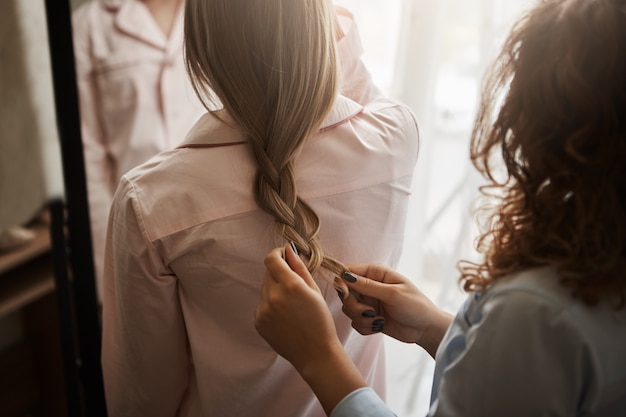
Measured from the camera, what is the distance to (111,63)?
1510mm

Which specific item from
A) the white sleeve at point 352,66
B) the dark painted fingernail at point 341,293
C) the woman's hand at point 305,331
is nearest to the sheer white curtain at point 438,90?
the white sleeve at point 352,66

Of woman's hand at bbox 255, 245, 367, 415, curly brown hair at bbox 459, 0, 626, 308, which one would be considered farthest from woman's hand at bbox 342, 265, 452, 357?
curly brown hair at bbox 459, 0, 626, 308

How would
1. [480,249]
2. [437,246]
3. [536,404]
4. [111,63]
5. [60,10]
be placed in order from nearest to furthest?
1. [536,404]
2. [480,249]
3. [60,10]
4. [437,246]
5. [111,63]

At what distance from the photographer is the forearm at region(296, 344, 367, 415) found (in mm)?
612

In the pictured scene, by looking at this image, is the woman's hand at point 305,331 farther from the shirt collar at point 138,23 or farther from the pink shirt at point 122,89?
the shirt collar at point 138,23

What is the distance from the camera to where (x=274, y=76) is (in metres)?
0.71

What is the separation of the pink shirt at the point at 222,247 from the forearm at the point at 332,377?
0.18m

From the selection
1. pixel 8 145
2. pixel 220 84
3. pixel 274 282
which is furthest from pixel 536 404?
pixel 8 145

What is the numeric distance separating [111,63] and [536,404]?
1.38m

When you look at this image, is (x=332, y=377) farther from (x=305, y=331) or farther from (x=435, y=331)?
(x=435, y=331)

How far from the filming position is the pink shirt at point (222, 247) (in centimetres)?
73

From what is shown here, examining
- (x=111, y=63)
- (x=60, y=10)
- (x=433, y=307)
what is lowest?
(x=433, y=307)

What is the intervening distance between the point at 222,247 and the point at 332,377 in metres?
0.23

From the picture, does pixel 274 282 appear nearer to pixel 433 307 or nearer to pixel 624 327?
pixel 433 307
